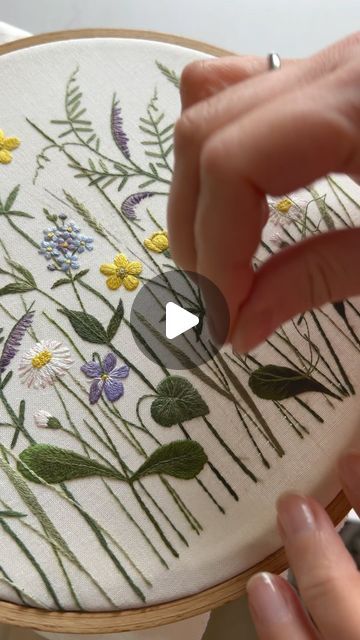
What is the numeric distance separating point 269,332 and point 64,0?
3.22 feet

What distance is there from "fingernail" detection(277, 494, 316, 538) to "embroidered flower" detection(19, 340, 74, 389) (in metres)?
0.21

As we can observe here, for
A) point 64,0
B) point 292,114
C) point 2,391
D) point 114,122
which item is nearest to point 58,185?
point 114,122

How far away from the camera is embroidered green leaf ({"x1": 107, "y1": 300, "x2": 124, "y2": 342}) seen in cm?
59

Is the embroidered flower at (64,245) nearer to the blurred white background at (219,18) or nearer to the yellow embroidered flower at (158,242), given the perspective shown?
the yellow embroidered flower at (158,242)

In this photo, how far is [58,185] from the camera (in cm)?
64

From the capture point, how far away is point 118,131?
664 mm

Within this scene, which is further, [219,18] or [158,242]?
[219,18]

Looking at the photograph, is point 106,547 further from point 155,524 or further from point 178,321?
point 178,321

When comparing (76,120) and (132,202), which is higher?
(76,120)

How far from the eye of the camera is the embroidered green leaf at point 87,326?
587 mm

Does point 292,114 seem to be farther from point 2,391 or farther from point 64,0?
point 64,0

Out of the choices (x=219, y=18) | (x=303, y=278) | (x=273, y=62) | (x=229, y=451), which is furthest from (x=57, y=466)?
(x=219, y=18)
